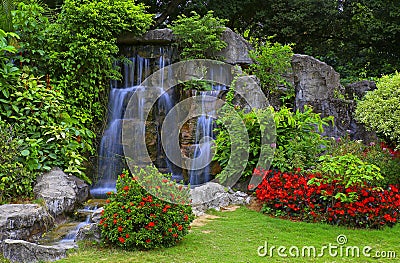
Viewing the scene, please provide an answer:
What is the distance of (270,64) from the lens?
9.52 m

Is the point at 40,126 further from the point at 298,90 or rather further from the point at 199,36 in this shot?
the point at 298,90

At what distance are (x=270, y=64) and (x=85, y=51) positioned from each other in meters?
4.10

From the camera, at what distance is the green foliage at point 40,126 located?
654 centimetres

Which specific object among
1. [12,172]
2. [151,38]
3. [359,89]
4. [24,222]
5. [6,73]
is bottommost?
[24,222]

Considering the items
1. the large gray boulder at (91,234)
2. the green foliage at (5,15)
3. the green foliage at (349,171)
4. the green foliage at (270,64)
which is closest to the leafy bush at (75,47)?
the green foliage at (5,15)

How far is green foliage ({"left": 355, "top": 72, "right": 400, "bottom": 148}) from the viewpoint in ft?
21.3

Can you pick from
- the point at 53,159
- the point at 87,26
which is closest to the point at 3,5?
the point at 87,26

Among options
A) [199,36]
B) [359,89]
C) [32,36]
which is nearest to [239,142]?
[199,36]

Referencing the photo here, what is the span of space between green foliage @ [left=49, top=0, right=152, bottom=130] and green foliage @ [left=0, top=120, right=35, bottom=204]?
184 cm

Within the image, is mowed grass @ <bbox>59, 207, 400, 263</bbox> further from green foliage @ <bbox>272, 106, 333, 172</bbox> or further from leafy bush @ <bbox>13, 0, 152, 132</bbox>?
leafy bush @ <bbox>13, 0, 152, 132</bbox>

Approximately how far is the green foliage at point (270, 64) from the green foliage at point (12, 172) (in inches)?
210

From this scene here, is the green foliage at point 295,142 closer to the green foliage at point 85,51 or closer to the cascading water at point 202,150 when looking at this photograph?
the cascading water at point 202,150

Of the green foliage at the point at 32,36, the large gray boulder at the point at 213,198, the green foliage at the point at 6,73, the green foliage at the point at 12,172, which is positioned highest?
the green foliage at the point at 32,36

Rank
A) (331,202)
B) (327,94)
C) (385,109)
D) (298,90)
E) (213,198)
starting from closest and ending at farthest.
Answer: (331,202), (213,198), (385,109), (298,90), (327,94)
